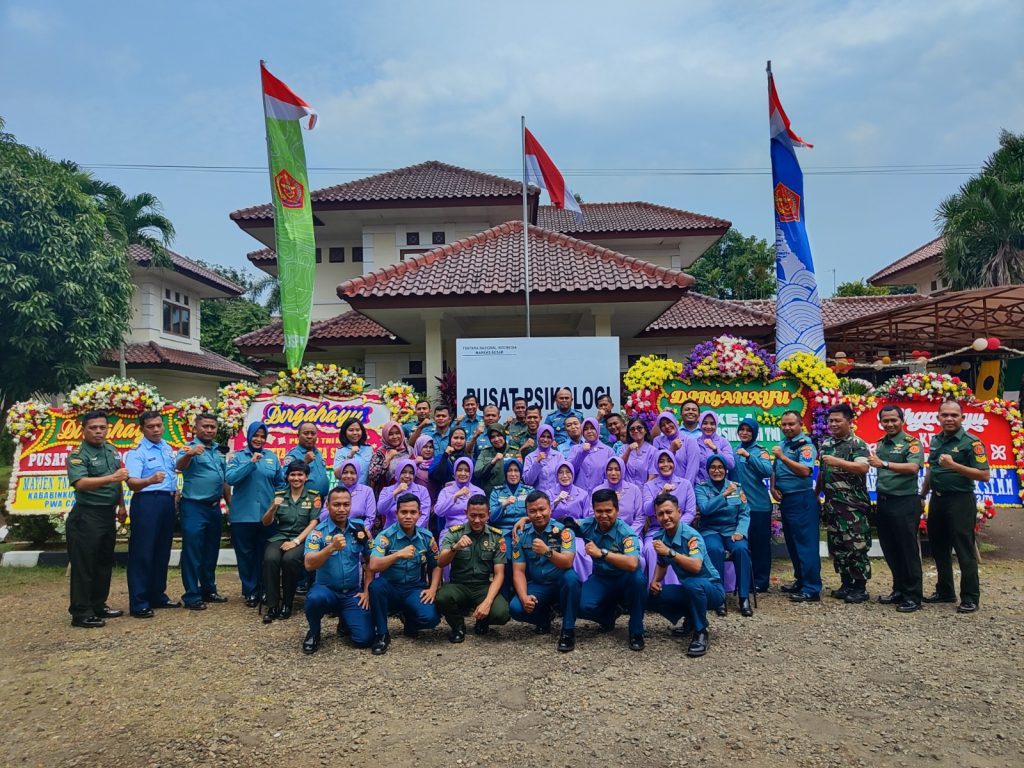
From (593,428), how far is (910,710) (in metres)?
3.21

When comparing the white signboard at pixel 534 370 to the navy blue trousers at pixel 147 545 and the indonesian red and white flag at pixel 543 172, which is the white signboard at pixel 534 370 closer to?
the indonesian red and white flag at pixel 543 172

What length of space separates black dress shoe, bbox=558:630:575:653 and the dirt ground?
0.19ft

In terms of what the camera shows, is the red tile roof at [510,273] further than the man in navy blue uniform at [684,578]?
Yes

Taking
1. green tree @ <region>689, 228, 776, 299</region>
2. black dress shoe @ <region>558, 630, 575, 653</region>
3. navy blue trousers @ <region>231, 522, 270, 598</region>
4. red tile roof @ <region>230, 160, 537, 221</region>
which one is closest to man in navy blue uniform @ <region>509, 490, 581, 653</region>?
black dress shoe @ <region>558, 630, 575, 653</region>

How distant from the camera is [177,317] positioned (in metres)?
21.9

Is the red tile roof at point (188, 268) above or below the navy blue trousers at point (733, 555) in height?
above

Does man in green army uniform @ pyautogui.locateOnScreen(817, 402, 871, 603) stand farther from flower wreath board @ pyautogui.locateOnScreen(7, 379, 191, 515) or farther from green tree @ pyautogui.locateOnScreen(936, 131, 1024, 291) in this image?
green tree @ pyautogui.locateOnScreen(936, 131, 1024, 291)

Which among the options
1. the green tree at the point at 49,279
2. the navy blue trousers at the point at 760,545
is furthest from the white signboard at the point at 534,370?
the green tree at the point at 49,279

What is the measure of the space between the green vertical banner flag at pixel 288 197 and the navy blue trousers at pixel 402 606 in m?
4.40

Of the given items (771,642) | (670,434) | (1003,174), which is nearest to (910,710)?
(771,642)

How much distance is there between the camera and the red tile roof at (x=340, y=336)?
1409cm

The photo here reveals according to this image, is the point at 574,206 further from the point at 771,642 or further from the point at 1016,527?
the point at 1016,527

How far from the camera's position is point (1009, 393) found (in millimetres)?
15492

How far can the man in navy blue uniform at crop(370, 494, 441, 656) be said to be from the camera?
4562 millimetres
